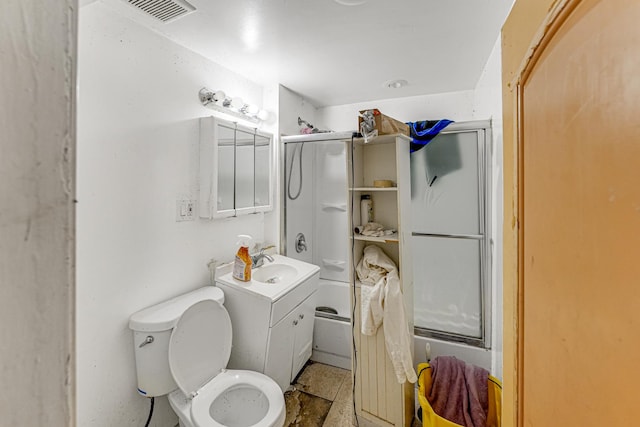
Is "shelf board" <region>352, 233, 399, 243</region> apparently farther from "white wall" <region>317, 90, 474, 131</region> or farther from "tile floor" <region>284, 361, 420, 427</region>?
"white wall" <region>317, 90, 474, 131</region>

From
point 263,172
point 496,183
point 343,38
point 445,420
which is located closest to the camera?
point 445,420

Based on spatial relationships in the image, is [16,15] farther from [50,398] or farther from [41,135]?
[50,398]

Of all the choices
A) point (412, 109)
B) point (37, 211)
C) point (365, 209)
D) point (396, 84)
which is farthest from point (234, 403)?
point (412, 109)

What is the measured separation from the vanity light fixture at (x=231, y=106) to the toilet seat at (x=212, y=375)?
3.88 ft

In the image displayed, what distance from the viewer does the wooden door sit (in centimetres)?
30

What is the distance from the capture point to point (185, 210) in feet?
5.10

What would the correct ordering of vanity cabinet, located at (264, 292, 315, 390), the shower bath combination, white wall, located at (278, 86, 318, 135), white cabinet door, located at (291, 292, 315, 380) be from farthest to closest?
the shower bath combination
white wall, located at (278, 86, 318, 135)
white cabinet door, located at (291, 292, 315, 380)
vanity cabinet, located at (264, 292, 315, 390)

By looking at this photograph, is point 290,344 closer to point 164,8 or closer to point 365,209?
point 365,209

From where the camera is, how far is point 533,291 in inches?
20.2

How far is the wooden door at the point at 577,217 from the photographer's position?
0.98 feet

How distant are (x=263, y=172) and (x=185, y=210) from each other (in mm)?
701

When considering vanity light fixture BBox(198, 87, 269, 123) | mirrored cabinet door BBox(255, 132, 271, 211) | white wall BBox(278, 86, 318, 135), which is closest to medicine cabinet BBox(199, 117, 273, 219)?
mirrored cabinet door BBox(255, 132, 271, 211)

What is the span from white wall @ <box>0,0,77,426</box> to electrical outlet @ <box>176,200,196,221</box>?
1350mm

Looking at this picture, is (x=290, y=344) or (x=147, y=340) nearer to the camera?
(x=147, y=340)
